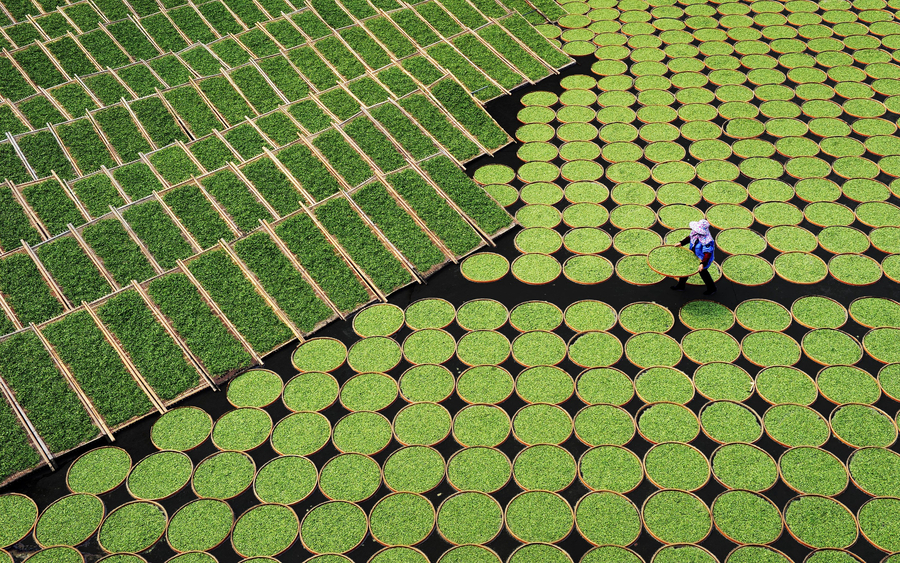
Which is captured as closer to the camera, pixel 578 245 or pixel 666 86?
pixel 578 245

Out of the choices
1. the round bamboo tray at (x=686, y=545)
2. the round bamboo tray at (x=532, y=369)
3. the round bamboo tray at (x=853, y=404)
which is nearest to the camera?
the round bamboo tray at (x=686, y=545)

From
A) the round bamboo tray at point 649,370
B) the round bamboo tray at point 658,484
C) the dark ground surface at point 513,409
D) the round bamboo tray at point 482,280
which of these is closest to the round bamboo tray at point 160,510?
the dark ground surface at point 513,409

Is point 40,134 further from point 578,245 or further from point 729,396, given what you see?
point 729,396

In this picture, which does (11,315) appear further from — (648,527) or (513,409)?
(648,527)

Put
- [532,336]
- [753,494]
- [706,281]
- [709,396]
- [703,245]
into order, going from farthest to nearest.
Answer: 1. [706,281]
2. [532,336]
3. [703,245]
4. [709,396]
5. [753,494]

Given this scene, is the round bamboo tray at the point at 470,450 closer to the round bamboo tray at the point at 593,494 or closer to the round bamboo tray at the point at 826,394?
the round bamboo tray at the point at 593,494

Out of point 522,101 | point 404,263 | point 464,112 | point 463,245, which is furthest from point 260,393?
point 522,101

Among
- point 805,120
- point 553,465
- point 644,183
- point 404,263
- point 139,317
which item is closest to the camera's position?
point 553,465

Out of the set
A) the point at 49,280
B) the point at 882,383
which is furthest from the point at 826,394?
the point at 49,280

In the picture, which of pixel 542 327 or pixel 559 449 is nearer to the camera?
pixel 559 449
